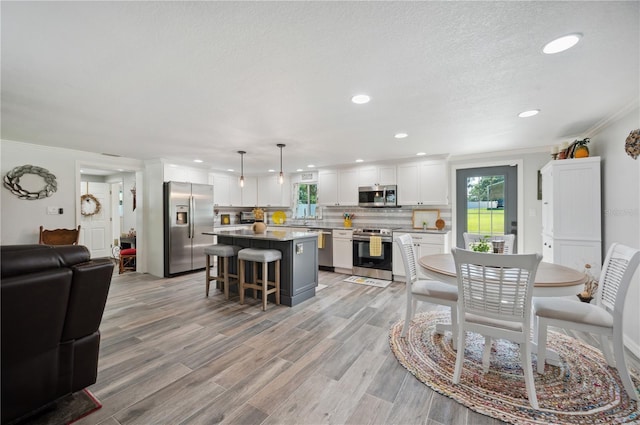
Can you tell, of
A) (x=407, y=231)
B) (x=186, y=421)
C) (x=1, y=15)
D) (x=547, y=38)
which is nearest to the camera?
(x=1, y=15)

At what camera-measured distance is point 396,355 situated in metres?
2.36

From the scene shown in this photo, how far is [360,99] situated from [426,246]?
10.3ft

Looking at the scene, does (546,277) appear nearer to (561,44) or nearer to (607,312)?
(607,312)

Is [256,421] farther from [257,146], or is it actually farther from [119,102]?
[257,146]

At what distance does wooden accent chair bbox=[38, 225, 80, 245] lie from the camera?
3984mm

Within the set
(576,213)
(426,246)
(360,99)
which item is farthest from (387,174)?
(360,99)

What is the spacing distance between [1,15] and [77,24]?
307 millimetres

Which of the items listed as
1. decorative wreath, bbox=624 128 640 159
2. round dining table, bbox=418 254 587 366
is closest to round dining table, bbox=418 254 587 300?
round dining table, bbox=418 254 587 366

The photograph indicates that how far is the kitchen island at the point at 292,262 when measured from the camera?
12.0 feet

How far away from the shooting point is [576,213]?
3.10 meters

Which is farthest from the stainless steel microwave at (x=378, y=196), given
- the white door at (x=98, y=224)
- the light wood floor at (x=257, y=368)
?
the white door at (x=98, y=224)

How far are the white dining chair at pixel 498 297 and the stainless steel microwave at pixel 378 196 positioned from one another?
3375mm

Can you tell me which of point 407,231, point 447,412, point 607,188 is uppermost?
point 607,188

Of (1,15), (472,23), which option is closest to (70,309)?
(1,15)
